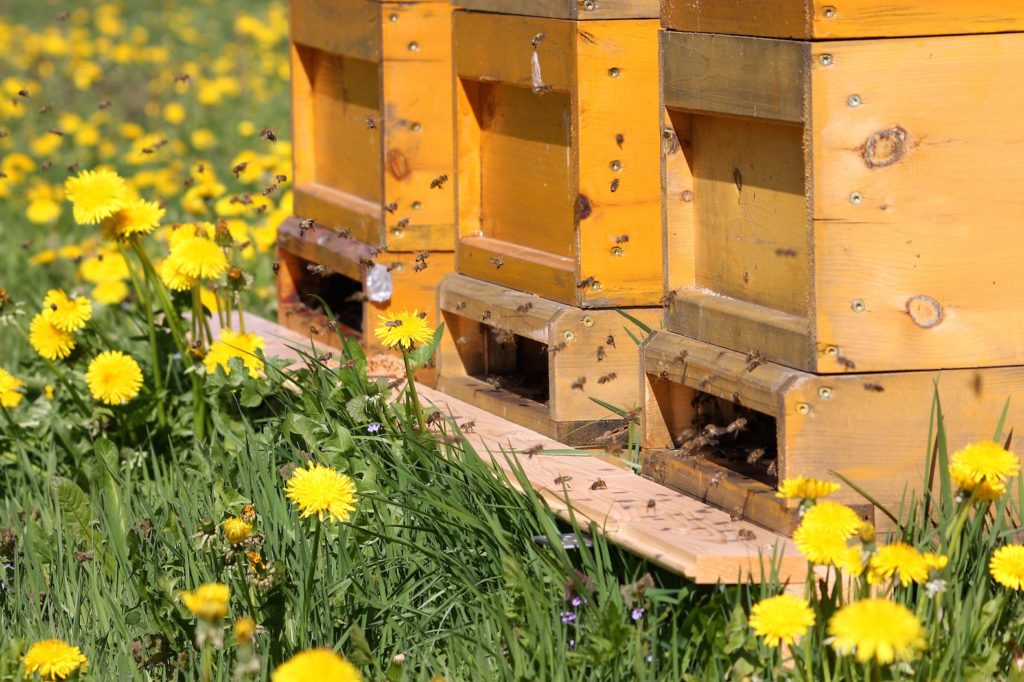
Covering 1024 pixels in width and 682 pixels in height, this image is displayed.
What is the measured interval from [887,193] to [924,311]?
25cm

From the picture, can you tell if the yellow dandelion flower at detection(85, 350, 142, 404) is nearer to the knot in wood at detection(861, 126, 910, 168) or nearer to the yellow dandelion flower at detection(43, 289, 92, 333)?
the yellow dandelion flower at detection(43, 289, 92, 333)

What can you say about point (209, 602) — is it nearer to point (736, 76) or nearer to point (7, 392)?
point (736, 76)

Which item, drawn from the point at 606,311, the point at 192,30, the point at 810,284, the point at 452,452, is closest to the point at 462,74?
the point at 606,311

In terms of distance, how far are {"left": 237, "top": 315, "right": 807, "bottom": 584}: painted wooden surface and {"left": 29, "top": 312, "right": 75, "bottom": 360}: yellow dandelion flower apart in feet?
3.63

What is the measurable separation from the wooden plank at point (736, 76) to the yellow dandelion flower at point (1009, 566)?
Result: 883mm

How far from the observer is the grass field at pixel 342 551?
8.05 ft

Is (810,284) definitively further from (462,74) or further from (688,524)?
(462,74)

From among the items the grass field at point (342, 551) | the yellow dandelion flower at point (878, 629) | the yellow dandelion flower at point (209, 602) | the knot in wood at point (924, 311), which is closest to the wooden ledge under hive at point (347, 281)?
the grass field at point (342, 551)

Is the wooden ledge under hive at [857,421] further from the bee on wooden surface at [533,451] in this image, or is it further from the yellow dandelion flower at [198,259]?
the yellow dandelion flower at [198,259]

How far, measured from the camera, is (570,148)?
3.56 m

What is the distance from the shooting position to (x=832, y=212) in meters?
2.79

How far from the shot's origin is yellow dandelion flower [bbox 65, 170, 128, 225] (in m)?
3.91

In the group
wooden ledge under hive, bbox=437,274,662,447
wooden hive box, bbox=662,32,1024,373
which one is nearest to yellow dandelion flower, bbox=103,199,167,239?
wooden ledge under hive, bbox=437,274,662,447

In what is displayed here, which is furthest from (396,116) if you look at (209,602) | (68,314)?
(209,602)
